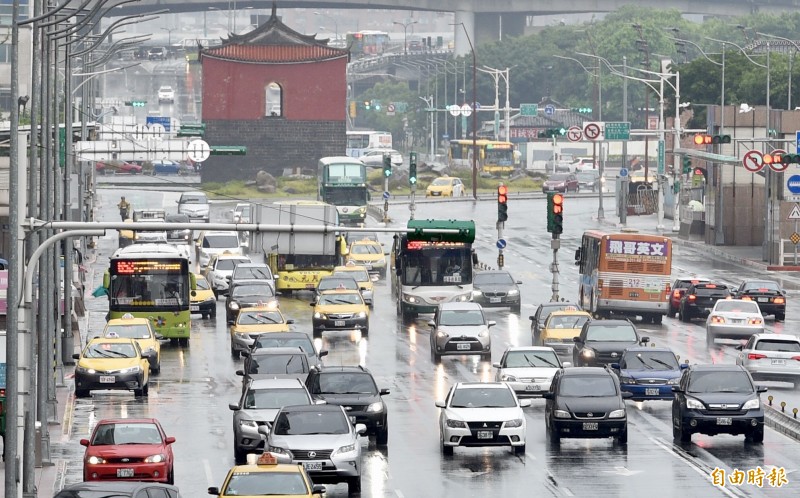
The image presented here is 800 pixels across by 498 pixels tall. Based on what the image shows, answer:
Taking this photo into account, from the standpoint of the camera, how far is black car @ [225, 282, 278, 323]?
198 feet

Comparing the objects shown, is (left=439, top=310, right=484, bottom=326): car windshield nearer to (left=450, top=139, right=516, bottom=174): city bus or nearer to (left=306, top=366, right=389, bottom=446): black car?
(left=306, top=366, right=389, bottom=446): black car

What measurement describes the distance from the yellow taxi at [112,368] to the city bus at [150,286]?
882 centimetres

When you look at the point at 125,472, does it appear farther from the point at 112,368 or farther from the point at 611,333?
the point at 611,333

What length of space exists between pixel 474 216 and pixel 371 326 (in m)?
47.6

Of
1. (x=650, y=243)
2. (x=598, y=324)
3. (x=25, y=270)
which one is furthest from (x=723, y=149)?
(x=25, y=270)

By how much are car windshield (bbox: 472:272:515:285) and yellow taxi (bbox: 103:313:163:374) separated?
61.4 ft

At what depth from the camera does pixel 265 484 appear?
26.2 metres

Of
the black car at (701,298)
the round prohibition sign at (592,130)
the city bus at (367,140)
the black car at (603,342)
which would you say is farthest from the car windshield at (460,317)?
the city bus at (367,140)

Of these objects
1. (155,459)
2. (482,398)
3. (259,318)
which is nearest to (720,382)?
(482,398)

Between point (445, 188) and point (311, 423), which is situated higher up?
point (445, 188)

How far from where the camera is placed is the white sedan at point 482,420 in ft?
114

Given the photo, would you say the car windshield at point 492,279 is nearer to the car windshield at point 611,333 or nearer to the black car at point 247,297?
the black car at point 247,297

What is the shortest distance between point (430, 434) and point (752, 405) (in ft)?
22.1

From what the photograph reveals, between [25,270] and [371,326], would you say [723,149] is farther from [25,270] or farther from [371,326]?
[25,270]
